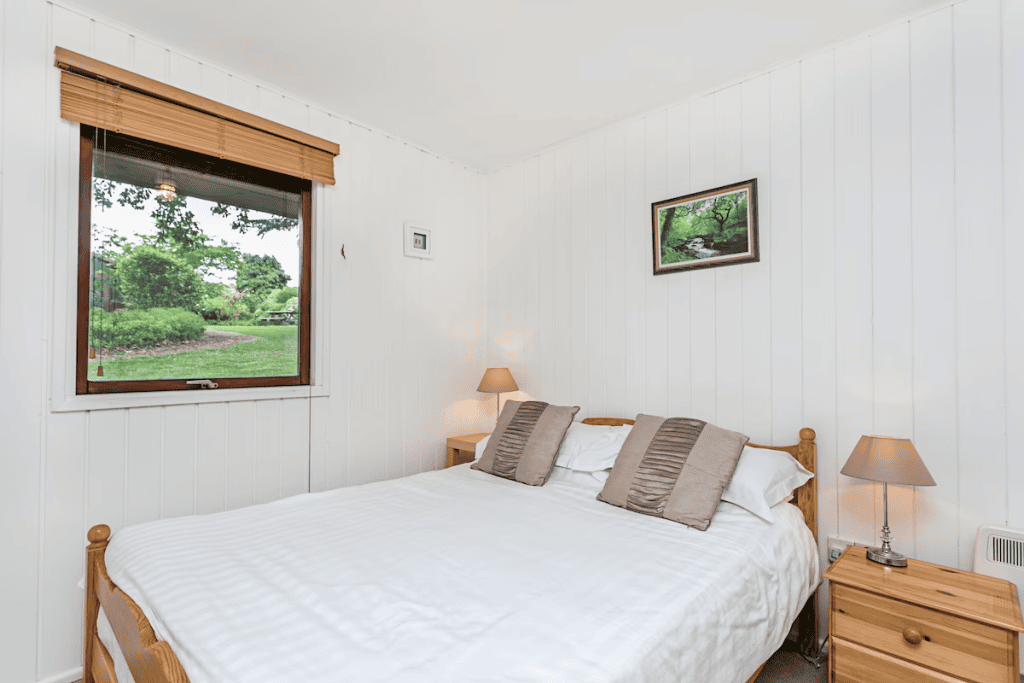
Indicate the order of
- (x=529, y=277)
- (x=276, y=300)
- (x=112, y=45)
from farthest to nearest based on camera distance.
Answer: (x=529, y=277), (x=276, y=300), (x=112, y=45)

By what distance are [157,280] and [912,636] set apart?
3207mm

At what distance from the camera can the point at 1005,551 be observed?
1.74 meters

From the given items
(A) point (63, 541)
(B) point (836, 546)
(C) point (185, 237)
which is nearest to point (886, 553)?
(B) point (836, 546)

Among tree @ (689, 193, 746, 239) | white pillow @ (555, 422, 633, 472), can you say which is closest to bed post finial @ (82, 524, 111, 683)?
white pillow @ (555, 422, 633, 472)

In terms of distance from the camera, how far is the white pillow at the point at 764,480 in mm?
1908

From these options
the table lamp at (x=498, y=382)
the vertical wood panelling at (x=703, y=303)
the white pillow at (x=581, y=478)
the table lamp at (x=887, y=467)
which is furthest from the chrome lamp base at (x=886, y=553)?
the table lamp at (x=498, y=382)

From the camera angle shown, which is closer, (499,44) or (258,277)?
(499,44)

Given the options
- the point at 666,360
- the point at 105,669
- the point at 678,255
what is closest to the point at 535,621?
the point at 105,669

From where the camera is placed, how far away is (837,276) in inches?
85.4

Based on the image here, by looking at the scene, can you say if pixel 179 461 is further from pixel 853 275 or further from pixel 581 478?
pixel 853 275

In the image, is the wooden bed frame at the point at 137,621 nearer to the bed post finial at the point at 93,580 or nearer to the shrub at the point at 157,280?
the bed post finial at the point at 93,580

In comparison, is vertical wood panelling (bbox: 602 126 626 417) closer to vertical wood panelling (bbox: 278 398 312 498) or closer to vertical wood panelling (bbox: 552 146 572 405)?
vertical wood panelling (bbox: 552 146 572 405)

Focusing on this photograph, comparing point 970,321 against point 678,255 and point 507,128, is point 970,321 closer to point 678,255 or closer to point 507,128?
point 678,255

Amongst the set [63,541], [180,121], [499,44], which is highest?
[499,44]
